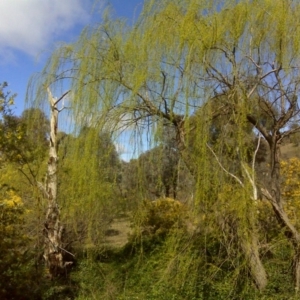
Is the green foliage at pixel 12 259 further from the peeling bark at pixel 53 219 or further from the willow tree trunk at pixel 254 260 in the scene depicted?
the willow tree trunk at pixel 254 260

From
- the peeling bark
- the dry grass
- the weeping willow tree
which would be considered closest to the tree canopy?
the weeping willow tree

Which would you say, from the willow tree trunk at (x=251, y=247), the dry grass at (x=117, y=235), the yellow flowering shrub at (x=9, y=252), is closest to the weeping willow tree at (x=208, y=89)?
the willow tree trunk at (x=251, y=247)

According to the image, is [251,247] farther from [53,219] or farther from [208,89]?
[53,219]

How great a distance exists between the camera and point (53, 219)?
9258 mm

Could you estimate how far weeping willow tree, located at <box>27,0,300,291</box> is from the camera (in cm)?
564

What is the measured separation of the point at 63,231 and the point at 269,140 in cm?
618

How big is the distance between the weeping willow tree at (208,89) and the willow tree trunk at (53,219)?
3083 millimetres

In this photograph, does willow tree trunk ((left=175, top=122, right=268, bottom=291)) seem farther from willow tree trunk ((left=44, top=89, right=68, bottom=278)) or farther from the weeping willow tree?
willow tree trunk ((left=44, top=89, right=68, bottom=278))

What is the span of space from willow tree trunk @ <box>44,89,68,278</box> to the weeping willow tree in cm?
308

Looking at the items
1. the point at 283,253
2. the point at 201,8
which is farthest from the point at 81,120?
the point at 283,253

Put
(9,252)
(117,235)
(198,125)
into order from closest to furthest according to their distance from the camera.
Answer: (198,125), (9,252), (117,235)

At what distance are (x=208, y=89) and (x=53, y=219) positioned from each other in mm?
5490

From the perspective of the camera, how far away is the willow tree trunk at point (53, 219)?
9211 millimetres

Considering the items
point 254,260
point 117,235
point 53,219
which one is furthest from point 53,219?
point 117,235
